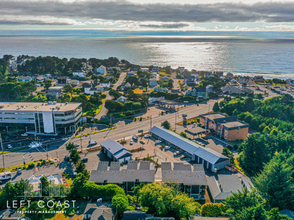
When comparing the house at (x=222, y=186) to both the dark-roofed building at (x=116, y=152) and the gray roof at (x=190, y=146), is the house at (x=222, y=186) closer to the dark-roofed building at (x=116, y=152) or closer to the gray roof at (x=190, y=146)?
the gray roof at (x=190, y=146)

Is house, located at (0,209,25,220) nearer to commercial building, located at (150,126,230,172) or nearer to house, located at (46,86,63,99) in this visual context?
commercial building, located at (150,126,230,172)

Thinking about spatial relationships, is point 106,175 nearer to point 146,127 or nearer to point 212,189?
point 212,189

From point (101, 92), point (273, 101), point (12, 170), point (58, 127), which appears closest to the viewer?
point (12, 170)

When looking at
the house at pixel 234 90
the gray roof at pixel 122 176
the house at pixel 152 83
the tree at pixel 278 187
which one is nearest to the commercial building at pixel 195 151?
the tree at pixel 278 187

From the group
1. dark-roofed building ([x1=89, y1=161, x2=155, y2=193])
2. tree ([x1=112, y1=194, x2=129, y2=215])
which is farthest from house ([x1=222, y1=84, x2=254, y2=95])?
tree ([x1=112, y1=194, x2=129, y2=215])

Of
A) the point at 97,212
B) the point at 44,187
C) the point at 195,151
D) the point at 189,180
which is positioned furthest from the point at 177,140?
the point at 44,187

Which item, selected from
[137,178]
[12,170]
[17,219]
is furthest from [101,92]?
[17,219]

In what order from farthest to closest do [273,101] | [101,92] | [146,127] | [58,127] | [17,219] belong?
1. [101,92]
2. [273,101]
3. [146,127]
4. [58,127]
5. [17,219]
